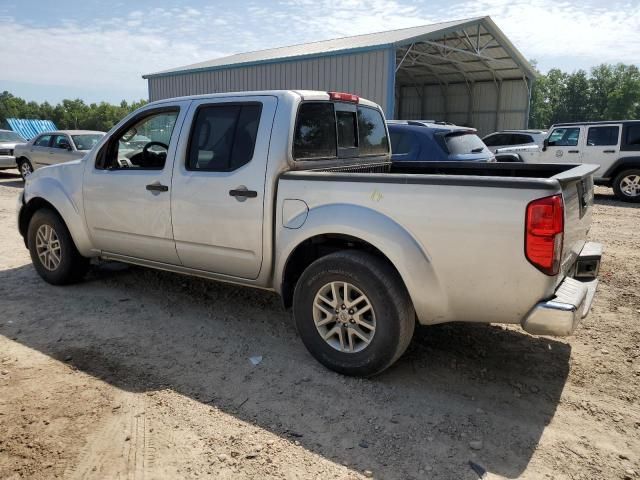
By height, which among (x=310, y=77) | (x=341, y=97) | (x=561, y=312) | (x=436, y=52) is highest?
(x=436, y=52)

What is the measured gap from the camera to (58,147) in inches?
526

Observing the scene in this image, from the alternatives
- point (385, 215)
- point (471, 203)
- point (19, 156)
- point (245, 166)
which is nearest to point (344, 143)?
point (245, 166)

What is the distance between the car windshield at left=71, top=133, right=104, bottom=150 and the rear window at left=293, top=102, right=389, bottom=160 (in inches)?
398

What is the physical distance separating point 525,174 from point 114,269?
14.9 feet

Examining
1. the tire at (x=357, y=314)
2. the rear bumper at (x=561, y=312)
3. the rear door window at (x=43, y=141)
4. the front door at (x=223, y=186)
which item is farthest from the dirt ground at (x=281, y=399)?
the rear door window at (x=43, y=141)

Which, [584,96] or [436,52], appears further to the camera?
[584,96]

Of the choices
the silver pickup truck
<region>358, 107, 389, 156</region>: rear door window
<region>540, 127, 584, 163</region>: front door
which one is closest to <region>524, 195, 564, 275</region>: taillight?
the silver pickup truck

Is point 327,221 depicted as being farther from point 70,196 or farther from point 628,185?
point 628,185

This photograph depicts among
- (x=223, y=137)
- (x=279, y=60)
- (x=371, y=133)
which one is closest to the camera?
(x=223, y=137)

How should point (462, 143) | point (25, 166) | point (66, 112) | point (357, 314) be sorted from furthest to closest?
point (66, 112) < point (25, 166) < point (462, 143) < point (357, 314)

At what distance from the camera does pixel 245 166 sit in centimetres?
379

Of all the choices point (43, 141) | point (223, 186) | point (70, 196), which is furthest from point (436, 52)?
point (223, 186)

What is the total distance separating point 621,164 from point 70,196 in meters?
12.0

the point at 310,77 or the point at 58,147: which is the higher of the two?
the point at 310,77
